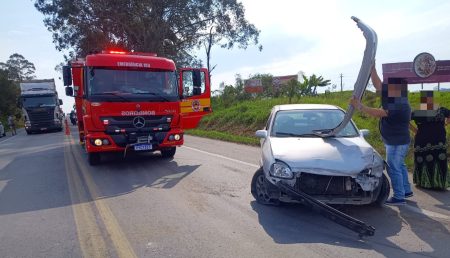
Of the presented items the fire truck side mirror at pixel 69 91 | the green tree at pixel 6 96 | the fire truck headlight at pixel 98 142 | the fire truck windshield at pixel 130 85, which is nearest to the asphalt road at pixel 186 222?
the fire truck headlight at pixel 98 142

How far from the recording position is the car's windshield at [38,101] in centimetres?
2842

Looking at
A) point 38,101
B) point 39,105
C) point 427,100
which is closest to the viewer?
point 427,100

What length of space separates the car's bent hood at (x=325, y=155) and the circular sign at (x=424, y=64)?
6.90 m

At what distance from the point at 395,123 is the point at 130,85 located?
607 cm

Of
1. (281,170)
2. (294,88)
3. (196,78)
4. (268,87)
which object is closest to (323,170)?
(281,170)

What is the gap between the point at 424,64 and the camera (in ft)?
38.3

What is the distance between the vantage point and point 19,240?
15.8 feet

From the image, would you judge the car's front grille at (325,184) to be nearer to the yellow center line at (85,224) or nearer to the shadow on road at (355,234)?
the shadow on road at (355,234)

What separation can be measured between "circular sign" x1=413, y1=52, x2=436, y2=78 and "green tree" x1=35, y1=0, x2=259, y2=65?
2268cm

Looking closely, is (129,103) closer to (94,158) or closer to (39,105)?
(94,158)

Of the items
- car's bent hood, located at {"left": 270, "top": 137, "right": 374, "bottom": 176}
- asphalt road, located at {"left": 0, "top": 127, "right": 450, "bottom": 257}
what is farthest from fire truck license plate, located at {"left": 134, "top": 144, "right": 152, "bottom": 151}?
car's bent hood, located at {"left": 270, "top": 137, "right": 374, "bottom": 176}

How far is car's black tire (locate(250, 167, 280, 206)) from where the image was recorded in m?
5.76

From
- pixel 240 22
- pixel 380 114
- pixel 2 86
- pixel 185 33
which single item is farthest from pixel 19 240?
pixel 2 86

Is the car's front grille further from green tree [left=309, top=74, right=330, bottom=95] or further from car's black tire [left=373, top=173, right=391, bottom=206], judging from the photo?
green tree [left=309, top=74, right=330, bottom=95]
